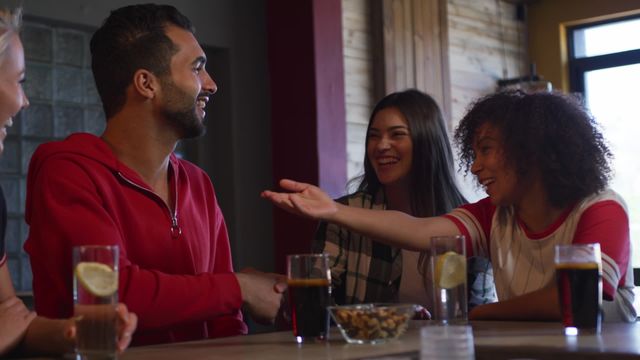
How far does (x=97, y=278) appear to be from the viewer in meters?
1.52

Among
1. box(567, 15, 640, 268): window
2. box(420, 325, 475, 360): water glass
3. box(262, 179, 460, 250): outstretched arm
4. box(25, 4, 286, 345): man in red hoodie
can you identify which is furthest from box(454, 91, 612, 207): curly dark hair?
box(567, 15, 640, 268): window

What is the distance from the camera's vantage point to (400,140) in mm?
3064

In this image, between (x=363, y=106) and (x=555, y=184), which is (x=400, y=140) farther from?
(x=363, y=106)

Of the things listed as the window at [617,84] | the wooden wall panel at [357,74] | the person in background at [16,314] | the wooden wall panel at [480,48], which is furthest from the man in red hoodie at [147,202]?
the window at [617,84]

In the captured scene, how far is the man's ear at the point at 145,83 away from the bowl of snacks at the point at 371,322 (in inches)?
36.0

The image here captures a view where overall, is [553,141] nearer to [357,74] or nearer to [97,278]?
[97,278]

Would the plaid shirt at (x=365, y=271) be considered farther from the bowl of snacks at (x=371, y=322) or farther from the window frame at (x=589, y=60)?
the window frame at (x=589, y=60)

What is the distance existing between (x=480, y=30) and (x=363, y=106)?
148 centimetres

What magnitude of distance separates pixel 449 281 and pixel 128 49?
42.9 inches

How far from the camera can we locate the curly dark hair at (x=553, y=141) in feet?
7.75

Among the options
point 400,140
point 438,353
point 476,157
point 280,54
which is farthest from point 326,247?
point 280,54

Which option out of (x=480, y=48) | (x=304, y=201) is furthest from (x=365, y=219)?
(x=480, y=48)

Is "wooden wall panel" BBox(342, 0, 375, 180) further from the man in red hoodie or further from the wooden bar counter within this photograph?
the wooden bar counter

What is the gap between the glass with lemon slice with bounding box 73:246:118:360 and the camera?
1507 millimetres
